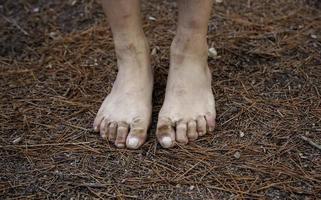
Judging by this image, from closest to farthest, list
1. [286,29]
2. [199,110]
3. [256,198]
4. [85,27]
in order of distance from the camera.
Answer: [256,198]
[199,110]
[286,29]
[85,27]

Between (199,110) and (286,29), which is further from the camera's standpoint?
(286,29)

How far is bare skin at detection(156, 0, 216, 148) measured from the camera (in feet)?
4.87

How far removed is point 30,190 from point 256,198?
0.64 m

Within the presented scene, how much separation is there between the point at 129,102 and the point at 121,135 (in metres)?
0.12

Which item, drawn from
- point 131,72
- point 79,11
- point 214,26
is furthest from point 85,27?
point 131,72

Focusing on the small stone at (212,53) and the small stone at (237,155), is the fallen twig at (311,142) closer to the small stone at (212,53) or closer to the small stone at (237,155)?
the small stone at (237,155)

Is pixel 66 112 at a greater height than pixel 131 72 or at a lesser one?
lesser

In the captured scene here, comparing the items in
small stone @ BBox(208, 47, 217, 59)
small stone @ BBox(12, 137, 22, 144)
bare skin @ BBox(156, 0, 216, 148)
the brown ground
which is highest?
bare skin @ BBox(156, 0, 216, 148)

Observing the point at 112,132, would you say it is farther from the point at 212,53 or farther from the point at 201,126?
the point at 212,53

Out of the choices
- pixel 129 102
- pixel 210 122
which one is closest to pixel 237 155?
pixel 210 122

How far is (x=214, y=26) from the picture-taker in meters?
2.14

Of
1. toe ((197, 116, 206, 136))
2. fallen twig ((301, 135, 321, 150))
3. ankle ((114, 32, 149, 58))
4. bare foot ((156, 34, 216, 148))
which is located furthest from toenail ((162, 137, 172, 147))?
fallen twig ((301, 135, 321, 150))

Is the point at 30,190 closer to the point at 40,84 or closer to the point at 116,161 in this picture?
the point at 116,161

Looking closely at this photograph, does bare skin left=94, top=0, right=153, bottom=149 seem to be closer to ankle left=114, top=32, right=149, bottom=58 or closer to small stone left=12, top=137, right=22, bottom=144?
ankle left=114, top=32, right=149, bottom=58
